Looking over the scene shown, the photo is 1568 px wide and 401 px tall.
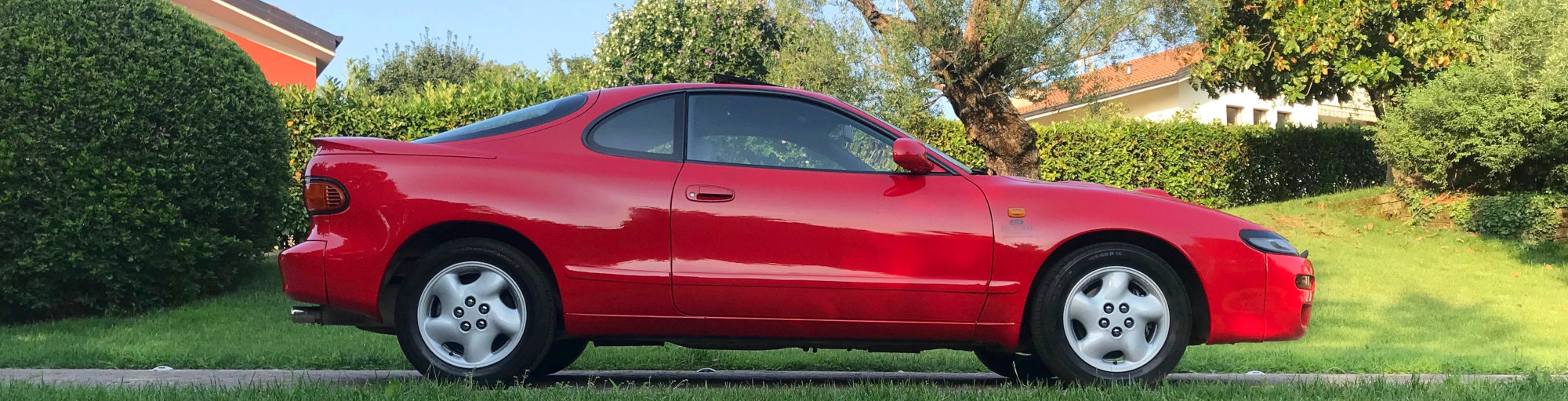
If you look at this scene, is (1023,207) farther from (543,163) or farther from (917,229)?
(543,163)

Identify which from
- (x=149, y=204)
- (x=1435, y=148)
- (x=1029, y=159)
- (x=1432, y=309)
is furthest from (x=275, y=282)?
(x=1435, y=148)

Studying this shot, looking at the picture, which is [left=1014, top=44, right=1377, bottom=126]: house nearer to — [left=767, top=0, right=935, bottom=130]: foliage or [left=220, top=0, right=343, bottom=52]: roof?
[left=220, top=0, right=343, bottom=52]: roof

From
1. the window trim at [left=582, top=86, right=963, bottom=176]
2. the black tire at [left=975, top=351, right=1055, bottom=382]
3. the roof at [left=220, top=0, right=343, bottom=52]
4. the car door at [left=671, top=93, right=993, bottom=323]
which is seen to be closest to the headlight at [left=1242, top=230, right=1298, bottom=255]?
the car door at [left=671, top=93, right=993, bottom=323]

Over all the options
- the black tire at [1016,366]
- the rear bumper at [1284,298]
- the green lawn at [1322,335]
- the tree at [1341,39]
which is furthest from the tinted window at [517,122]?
the tree at [1341,39]

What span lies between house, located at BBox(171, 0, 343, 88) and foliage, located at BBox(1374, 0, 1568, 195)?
1876 cm

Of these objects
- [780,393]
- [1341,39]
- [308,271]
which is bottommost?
[780,393]

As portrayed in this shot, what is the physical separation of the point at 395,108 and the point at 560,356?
24.6 feet

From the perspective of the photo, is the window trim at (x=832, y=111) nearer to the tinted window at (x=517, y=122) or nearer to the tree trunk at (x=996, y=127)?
the tinted window at (x=517, y=122)

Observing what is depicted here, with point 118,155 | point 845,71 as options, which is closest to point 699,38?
point 845,71

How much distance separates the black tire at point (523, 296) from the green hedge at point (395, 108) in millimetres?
7843

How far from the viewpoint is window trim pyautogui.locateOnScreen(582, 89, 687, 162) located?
5.21 meters

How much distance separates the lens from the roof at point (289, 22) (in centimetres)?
2267

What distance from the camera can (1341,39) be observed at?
15914mm

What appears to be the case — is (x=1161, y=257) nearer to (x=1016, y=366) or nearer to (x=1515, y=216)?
(x=1016, y=366)
